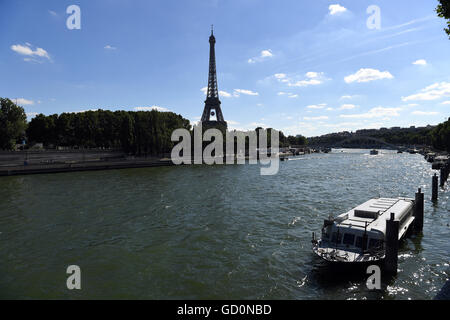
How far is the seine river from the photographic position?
1134 centimetres

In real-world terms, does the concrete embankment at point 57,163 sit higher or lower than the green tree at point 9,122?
lower

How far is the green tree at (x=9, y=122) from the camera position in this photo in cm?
5756

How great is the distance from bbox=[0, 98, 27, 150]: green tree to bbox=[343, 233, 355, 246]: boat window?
225 feet

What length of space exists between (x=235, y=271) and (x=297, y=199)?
56.4ft

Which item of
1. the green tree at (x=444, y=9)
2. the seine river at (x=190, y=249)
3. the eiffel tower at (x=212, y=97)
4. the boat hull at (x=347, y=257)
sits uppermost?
the eiffel tower at (x=212, y=97)

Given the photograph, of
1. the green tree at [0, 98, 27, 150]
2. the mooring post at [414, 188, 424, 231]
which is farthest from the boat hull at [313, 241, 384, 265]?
the green tree at [0, 98, 27, 150]

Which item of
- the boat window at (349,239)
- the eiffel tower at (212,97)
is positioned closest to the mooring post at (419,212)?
the boat window at (349,239)

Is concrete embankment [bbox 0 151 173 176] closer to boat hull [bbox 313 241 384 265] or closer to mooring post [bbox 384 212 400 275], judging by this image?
boat hull [bbox 313 241 384 265]

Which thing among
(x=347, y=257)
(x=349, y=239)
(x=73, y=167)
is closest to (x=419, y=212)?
(x=349, y=239)

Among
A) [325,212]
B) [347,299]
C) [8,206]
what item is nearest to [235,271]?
[347,299]

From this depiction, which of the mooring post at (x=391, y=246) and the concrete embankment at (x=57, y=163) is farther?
the concrete embankment at (x=57, y=163)

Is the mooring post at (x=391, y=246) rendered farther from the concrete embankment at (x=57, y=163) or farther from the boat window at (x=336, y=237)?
the concrete embankment at (x=57, y=163)

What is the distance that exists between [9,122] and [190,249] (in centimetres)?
6227

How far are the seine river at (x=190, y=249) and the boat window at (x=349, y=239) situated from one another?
1.59 m
